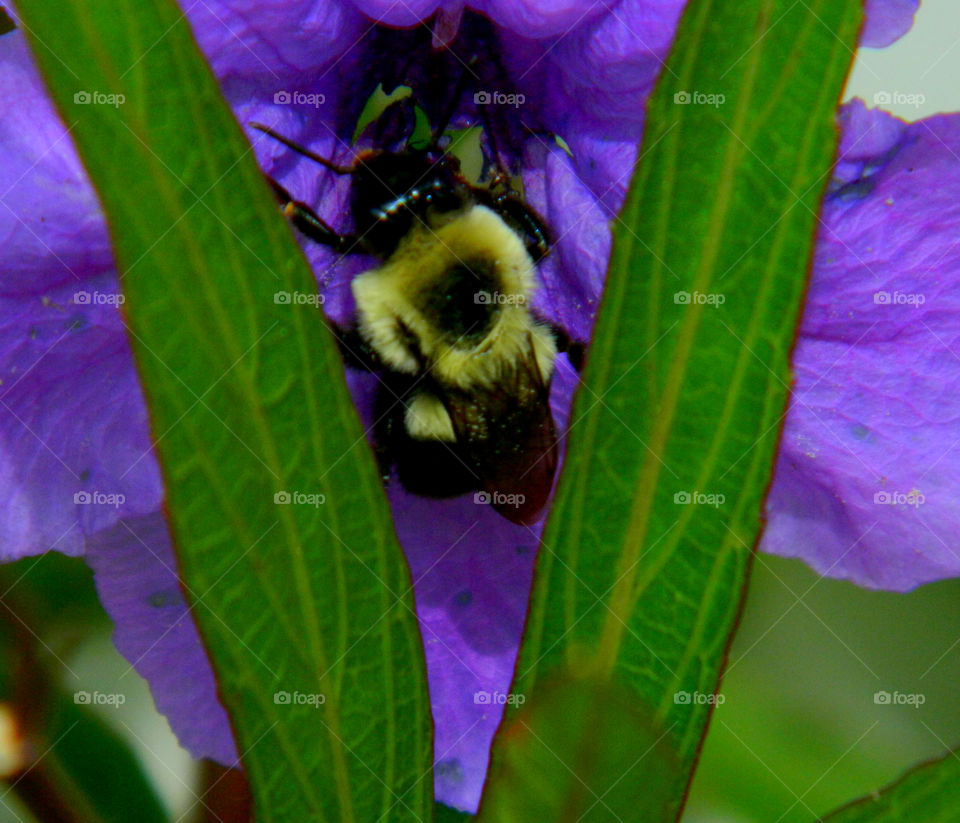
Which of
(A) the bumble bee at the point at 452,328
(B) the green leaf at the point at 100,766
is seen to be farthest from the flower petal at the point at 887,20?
(B) the green leaf at the point at 100,766

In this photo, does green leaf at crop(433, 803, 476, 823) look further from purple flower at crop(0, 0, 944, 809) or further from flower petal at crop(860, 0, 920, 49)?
flower petal at crop(860, 0, 920, 49)

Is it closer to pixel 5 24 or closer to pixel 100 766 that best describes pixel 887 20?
pixel 5 24

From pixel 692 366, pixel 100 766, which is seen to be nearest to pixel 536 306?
pixel 692 366

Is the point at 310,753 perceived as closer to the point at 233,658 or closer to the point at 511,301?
the point at 233,658

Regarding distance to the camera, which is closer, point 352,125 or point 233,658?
point 233,658

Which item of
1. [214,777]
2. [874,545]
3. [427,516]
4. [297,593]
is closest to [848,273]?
[874,545]

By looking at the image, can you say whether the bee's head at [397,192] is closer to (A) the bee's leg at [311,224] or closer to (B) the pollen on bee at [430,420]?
(A) the bee's leg at [311,224]
